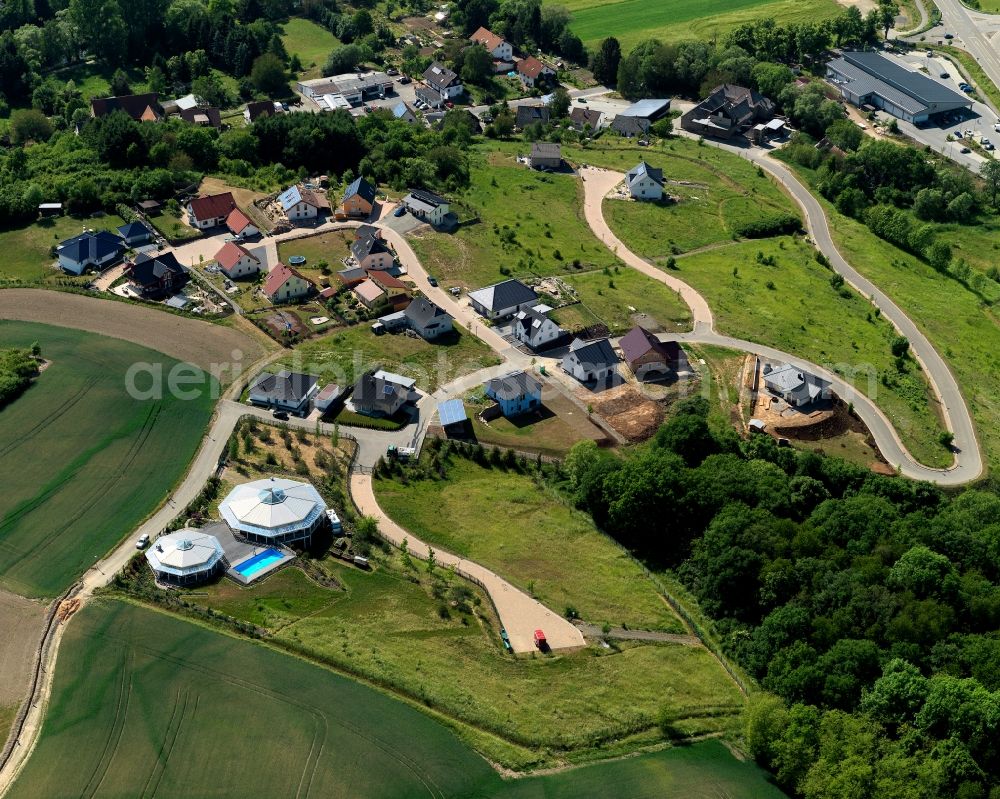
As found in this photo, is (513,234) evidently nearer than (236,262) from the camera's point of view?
No

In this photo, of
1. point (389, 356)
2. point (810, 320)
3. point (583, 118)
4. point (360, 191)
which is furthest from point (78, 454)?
point (583, 118)

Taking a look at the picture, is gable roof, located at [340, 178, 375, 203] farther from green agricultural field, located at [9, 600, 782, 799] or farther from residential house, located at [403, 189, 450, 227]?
green agricultural field, located at [9, 600, 782, 799]

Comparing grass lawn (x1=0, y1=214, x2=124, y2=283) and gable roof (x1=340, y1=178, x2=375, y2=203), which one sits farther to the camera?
gable roof (x1=340, y1=178, x2=375, y2=203)

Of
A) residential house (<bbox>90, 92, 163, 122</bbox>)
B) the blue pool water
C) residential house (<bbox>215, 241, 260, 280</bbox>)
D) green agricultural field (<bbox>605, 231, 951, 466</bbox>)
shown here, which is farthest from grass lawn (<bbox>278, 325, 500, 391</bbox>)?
residential house (<bbox>90, 92, 163, 122</bbox>)

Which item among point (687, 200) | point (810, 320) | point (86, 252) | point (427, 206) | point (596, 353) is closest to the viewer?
point (596, 353)

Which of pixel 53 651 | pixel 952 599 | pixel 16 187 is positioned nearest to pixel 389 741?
A: pixel 53 651

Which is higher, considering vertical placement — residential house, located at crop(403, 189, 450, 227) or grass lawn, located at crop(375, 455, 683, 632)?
residential house, located at crop(403, 189, 450, 227)

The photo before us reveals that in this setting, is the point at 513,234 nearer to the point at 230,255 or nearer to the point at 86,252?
the point at 230,255
